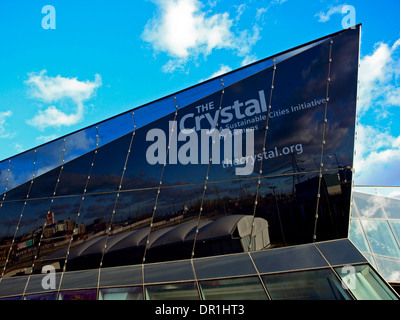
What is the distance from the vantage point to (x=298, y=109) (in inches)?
380

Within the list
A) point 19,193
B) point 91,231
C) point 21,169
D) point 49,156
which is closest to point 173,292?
point 91,231

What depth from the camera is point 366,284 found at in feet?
20.2

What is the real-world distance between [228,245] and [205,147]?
3913mm

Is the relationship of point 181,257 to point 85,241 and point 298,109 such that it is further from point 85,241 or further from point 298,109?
point 298,109

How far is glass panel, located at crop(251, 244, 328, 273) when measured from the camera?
23.2 ft

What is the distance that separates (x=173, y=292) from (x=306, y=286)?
3506 mm

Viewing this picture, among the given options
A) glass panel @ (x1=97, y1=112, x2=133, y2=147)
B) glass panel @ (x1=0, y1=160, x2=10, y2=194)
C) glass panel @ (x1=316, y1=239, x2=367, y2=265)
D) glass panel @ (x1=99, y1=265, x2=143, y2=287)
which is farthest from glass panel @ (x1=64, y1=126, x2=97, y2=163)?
glass panel @ (x1=316, y1=239, x2=367, y2=265)

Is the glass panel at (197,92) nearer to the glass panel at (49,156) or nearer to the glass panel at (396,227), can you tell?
the glass panel at (49,156)

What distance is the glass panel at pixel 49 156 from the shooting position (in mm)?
14594

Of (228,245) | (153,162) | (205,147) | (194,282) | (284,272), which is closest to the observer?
(284,272)

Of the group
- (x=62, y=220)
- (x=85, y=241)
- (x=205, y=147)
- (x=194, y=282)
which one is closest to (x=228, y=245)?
(x=194, y=282)

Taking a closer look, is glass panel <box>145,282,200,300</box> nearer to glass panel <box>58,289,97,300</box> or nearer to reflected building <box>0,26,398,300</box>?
reflected building <box>0,26,398,300</box>

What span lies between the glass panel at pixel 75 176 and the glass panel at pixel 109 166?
0.41 meters

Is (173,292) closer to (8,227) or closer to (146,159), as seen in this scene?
(146,159)
